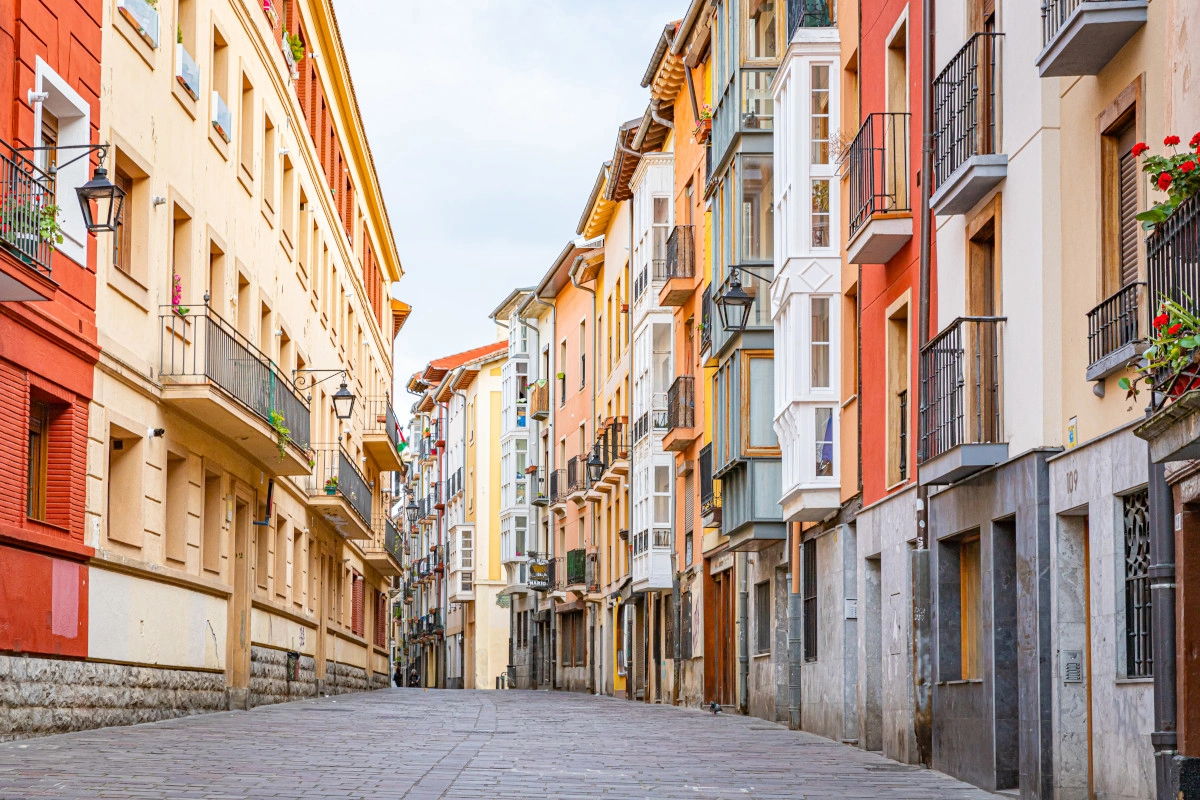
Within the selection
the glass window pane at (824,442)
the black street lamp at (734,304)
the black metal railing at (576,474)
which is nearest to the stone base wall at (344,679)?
the black metal railing at (576,474)

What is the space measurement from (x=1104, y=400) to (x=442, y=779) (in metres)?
5.72

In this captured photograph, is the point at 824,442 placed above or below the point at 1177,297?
above

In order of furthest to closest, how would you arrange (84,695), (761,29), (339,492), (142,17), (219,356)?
(339,492) → (761,29) → (219,356) → (142,17) → (84,695)

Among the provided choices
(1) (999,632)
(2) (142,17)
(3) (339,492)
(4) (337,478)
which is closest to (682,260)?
(4) (337,478)

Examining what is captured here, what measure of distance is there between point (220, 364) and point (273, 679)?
9195 millimetres

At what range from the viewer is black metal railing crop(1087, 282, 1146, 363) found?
11.1m

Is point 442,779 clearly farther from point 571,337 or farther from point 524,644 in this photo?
point 524,644

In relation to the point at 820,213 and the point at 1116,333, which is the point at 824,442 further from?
the point at 1116,333

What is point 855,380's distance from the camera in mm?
21484

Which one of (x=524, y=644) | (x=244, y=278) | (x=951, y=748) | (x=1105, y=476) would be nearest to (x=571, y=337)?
(x=524, y=644)

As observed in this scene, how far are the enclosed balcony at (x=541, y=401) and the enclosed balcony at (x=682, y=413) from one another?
82.1 ft

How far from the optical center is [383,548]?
5212cm

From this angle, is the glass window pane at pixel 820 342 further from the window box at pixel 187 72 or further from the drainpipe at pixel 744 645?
the window box at pixel 187 72

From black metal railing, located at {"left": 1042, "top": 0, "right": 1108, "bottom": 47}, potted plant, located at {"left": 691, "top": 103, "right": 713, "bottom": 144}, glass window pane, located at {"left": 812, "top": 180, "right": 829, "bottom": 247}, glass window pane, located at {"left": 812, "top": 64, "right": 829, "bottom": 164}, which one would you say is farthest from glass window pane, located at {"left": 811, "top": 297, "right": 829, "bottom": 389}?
black metal railing, located at {"left": 1042, "top": 0, "right": 1108, "bottom": 47}
